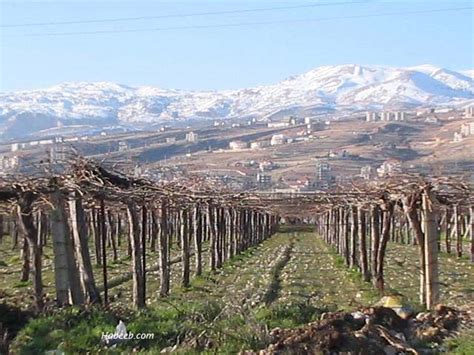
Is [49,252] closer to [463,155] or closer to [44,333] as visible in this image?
[44,333]

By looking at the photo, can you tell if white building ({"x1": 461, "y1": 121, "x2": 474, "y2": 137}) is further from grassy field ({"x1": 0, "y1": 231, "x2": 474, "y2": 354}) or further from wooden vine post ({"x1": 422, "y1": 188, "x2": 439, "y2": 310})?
wooden vine post ({"x1": 422, "y1": 188, "x2": 439, "y2": 310})

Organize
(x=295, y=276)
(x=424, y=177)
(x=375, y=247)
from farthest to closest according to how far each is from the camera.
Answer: (x=295, y=276) < (x=375, y=247) < (x=424, y=177)

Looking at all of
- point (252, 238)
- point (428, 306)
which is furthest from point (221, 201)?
point (252, 238)

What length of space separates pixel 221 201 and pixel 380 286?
9303 millimetres

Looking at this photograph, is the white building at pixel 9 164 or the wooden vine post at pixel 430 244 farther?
the white building at pixel 9 164

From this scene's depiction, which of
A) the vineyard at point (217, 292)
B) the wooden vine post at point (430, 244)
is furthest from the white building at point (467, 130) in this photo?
the wooden vine post at point (430, 244)

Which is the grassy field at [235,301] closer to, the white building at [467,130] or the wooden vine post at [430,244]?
the wooden vine post at [430,244]

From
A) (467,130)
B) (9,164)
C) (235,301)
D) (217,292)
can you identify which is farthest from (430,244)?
(467,130)

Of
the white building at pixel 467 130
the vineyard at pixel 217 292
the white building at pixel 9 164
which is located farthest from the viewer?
the white building at pixel 467 130

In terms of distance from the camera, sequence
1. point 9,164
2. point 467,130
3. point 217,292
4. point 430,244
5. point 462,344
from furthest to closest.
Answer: point 467,130 → point 9,164 → point 217,292 → point 430,244 → point 462,344

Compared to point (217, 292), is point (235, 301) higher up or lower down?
higher up

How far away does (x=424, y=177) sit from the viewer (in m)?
16.8

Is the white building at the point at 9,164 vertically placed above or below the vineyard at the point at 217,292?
above

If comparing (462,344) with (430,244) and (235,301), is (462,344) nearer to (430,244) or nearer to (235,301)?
(430,244)
